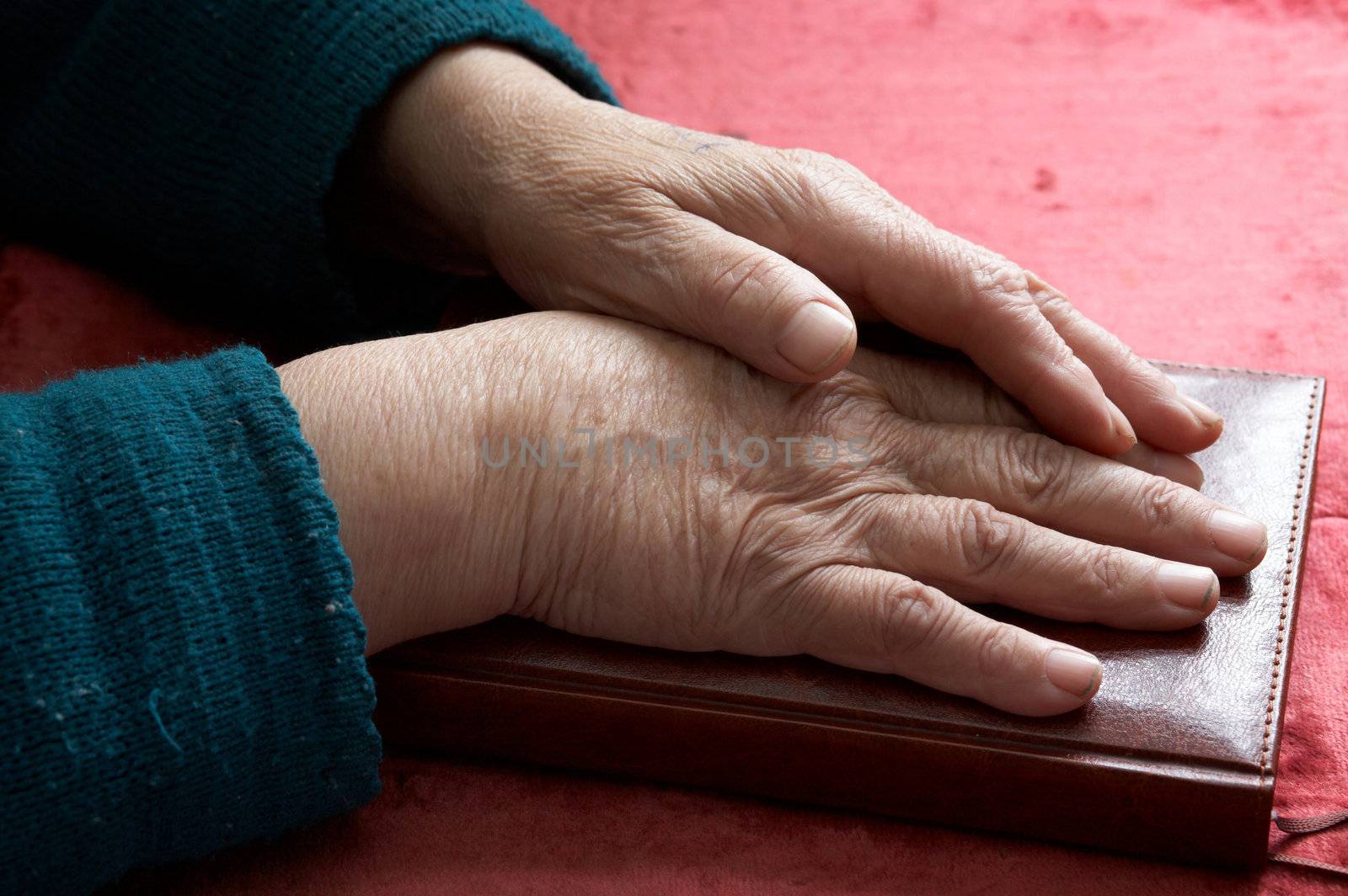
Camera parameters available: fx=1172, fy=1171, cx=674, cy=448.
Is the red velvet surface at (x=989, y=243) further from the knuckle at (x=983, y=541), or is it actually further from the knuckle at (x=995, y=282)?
the knuckle at (x=995, y=282)

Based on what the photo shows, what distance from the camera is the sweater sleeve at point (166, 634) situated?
604 millimetres

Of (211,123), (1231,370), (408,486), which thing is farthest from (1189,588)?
(211,123)

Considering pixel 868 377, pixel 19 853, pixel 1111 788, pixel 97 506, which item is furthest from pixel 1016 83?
pixel 19 853

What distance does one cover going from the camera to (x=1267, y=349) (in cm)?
102

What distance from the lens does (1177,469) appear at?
0.83 meters

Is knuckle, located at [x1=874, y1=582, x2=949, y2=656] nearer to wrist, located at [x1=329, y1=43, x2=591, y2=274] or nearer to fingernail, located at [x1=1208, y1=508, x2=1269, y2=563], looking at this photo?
fingernail, located at [x1=1208, y1=508, x2=1269, y2=563]

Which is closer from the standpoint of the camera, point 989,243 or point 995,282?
point 995,282

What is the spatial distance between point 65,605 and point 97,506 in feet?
0.18

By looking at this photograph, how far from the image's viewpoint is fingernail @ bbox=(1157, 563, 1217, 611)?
0.74 m

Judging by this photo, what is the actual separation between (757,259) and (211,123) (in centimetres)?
47

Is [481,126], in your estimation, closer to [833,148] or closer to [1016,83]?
[833,148]

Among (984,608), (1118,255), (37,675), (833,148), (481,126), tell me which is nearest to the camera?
(37,675)

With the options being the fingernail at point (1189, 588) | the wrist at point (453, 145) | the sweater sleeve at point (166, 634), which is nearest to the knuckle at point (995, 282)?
the fingernail at point (1189, 588)

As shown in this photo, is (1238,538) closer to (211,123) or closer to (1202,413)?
(1202,413)
